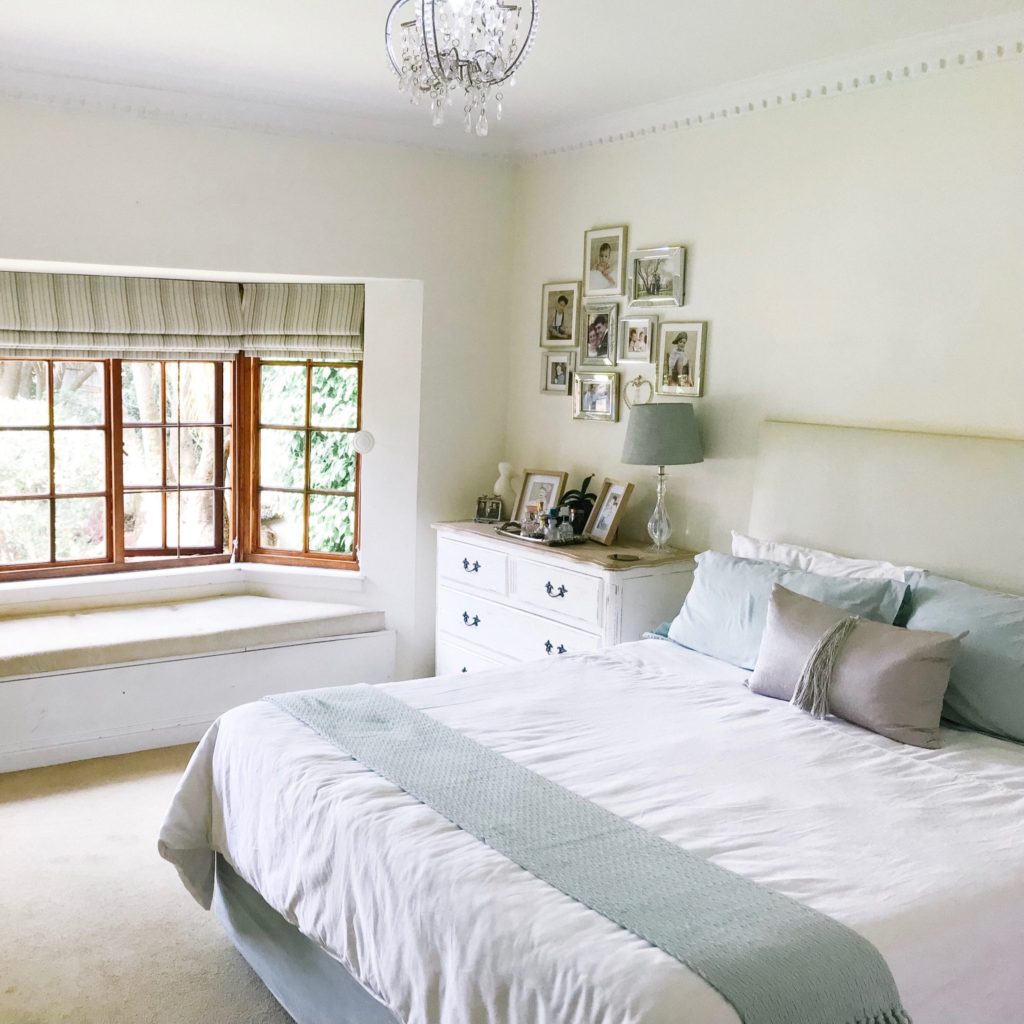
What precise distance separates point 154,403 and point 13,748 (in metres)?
1.59

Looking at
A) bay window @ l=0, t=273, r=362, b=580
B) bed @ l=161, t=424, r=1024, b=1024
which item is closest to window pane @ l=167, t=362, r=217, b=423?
bay window @ l=0, t=273, r=362, b=580

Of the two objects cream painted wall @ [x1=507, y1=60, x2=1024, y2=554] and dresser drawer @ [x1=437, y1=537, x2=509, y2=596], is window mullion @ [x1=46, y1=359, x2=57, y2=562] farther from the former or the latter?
cream painted wall @ [x1=507, y1=60, x2=1024, y2=554]

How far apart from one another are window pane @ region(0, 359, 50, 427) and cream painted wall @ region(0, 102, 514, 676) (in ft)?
2.53

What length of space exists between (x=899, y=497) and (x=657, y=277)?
4.56 ft

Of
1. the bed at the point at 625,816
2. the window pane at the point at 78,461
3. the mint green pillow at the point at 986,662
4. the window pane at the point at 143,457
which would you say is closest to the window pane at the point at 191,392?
the window pane at the point at 143,457

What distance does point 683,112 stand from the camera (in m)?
4.15

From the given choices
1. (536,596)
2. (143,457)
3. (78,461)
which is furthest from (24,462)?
(536,596)

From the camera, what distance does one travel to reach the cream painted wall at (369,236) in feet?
13.3

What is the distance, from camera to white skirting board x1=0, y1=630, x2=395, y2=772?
13.4ft

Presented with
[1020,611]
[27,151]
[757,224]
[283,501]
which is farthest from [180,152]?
[1020,611]

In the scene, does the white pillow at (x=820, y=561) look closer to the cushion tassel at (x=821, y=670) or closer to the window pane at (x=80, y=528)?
the cushion tassel at (x=821, y=670)

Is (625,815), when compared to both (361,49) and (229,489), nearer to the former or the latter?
(361,49)

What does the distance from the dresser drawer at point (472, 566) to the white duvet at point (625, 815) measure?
123 centimetres

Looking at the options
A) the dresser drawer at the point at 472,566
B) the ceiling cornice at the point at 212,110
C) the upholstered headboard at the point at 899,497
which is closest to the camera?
the upholstered headboard at the point at 899,497
